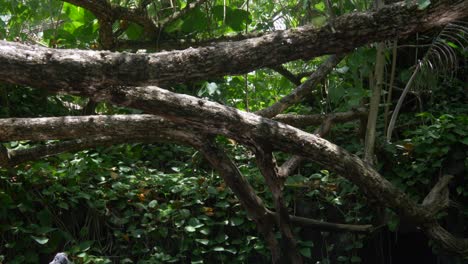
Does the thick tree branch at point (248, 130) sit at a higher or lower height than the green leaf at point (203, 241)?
higher

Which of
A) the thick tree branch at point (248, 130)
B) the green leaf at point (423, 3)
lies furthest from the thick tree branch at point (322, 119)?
the green leaf at point (423, 3)

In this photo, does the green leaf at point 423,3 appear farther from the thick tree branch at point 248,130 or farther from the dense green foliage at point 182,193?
the dense green foliage at point 182,193

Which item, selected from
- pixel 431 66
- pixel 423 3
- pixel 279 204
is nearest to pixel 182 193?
pixel 279 204

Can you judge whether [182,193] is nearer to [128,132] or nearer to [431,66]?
[128,132]

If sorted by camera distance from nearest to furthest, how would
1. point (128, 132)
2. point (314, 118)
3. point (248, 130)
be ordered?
point (248, 130) → point (128, 132) → point (314, 118)

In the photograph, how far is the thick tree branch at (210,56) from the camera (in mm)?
2486

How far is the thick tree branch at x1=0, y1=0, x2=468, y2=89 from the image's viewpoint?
97.9 inches

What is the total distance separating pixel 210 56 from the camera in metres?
2.69

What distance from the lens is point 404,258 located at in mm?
4465

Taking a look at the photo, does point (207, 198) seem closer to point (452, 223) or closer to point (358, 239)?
point (358, 239)

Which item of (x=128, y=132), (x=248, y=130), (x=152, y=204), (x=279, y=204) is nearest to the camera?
(x=248, y=130)

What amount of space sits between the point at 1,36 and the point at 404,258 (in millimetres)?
3263

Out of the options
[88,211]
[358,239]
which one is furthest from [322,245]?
[88,211]

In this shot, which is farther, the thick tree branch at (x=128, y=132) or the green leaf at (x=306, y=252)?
the green leaf at (x=306, y=252)
